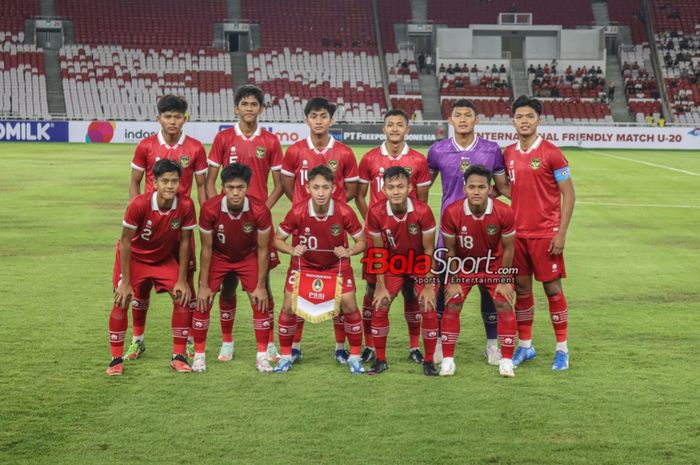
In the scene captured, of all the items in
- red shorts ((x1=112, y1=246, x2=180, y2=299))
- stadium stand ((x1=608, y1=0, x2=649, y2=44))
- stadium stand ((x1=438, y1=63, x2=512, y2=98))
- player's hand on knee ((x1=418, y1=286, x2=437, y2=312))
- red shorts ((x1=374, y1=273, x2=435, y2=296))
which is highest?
stadium stand ((x1=608, y1=0, x2=649, y2=44))

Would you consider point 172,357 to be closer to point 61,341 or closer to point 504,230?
point 61,341

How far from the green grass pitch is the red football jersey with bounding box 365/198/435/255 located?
1.04 meters

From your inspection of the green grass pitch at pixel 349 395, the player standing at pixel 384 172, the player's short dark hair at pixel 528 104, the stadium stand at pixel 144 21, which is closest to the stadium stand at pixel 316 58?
the stadium stand at pixel 144 21

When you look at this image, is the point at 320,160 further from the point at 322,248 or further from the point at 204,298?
the point at 204,298

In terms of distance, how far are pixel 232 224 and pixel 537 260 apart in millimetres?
2567

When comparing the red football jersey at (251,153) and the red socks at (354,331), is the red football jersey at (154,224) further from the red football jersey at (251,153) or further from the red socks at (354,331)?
the red socks at (354,331)

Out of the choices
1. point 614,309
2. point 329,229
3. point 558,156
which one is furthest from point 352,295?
point 614,309

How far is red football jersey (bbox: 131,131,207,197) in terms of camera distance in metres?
7.93

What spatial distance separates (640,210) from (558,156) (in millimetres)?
12906

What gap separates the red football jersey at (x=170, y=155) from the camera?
312 inches

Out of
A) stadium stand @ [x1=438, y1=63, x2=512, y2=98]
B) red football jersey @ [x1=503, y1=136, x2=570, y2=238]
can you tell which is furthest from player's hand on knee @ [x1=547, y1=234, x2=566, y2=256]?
stadium stand @ [x1=438, y1=63, x2=512, y2=98]

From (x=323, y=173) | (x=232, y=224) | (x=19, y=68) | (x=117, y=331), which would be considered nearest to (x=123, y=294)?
(x=117, y=331)

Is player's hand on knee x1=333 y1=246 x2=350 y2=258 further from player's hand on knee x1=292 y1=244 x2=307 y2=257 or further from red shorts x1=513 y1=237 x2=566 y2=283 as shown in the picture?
red shorts x1=513 y1=237 x2=566 y2=283

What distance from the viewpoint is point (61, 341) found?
320 inches
